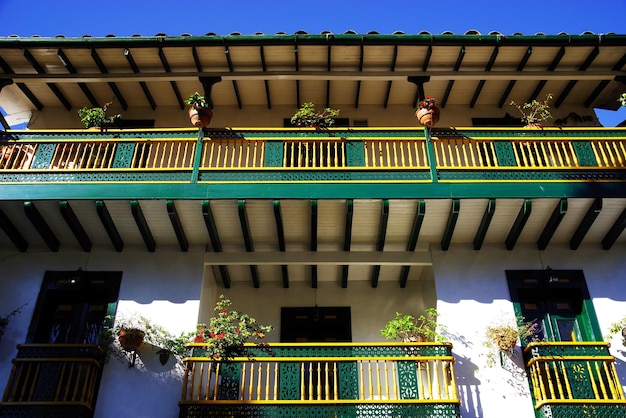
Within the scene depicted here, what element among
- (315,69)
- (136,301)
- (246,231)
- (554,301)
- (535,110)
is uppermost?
(315,69)

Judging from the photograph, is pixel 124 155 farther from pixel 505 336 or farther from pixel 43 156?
pixel 505 336

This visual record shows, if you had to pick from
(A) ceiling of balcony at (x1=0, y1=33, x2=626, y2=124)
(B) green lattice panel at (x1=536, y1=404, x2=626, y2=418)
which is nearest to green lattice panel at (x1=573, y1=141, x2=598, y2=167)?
(A) ceiling of balcony at (x1=0, y1=33, x2=626, y2=124)

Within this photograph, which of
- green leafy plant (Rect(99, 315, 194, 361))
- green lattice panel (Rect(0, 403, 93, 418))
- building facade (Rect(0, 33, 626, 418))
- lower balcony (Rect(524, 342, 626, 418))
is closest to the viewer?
green lattice panel (Rect(0, 403, 93, 418))

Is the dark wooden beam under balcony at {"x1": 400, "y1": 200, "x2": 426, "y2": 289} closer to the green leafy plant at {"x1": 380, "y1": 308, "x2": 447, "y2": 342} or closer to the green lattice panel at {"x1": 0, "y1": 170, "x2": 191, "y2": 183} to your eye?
the green leafy plant at {"x1": 380, "y1": 308, "x2": 447, "y2": 342}

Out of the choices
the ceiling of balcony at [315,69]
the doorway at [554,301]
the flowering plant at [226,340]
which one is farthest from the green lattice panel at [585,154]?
the flowering plant at [226,340]

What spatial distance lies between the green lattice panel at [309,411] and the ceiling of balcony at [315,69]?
22.6 feet

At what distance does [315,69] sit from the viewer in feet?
44.8

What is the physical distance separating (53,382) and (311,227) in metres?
5.34

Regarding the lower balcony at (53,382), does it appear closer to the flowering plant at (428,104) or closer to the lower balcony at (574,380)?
the lower balcony at (574,380)

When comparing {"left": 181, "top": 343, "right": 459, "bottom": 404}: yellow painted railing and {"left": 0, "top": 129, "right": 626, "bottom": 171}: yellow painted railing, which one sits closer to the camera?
{"left": 181, "top": 343, "right": 459, "bottom": 404}: yellow painted railing

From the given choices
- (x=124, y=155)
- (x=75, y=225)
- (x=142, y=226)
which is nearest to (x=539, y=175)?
(x=142, y=226)

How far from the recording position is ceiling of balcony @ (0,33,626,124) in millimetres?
12781

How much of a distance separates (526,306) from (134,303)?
25.0ft

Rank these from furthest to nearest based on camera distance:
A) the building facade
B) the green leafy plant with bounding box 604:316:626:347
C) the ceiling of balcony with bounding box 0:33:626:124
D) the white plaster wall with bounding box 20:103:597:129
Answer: the white plaster wall with bounding box 20:103:597:129, the ceiling of balcony with bounding box 0:33:626:124, the green leafy plant with bounding box 604:316:626:347, the building facade
